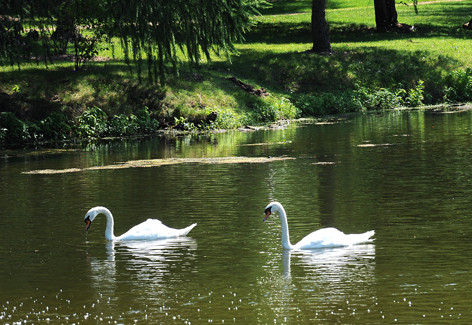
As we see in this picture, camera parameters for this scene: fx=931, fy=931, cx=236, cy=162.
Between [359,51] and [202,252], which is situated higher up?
[359,51]

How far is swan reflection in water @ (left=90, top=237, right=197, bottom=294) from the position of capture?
43.8ft

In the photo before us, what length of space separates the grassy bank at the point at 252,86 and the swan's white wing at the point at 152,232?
52.5 feet

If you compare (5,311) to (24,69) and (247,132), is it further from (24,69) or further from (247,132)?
(24,69)

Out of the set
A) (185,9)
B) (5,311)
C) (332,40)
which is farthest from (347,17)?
(5,311)

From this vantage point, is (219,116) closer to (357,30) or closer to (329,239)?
(357,30)

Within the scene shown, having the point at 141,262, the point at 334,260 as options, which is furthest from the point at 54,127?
the point at 334,260

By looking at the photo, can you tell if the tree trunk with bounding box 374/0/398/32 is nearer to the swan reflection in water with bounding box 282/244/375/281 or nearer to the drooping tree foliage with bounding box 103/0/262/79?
the drooping tree foliage with bounding box 103/0/262/79

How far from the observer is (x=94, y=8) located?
3603 centimetres

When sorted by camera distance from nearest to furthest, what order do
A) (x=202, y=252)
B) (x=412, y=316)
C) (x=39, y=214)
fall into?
(x=412, y=316), (x=202, y=252), (x=39, y=214)

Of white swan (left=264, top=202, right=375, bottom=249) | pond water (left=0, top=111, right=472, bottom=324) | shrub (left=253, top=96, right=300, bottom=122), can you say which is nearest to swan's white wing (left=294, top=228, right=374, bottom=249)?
white swan (left=264, top=202, right=375, bottom=249)

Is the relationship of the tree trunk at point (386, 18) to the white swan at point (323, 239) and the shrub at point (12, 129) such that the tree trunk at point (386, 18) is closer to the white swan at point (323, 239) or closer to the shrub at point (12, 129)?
the shrub at point (12, 129)

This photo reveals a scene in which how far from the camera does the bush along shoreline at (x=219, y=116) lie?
34.8 meters

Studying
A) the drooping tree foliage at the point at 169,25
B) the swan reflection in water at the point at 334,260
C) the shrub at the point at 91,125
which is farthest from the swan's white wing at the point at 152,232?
the shrub at the point at 91,125

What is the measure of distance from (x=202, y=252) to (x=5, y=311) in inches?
152
